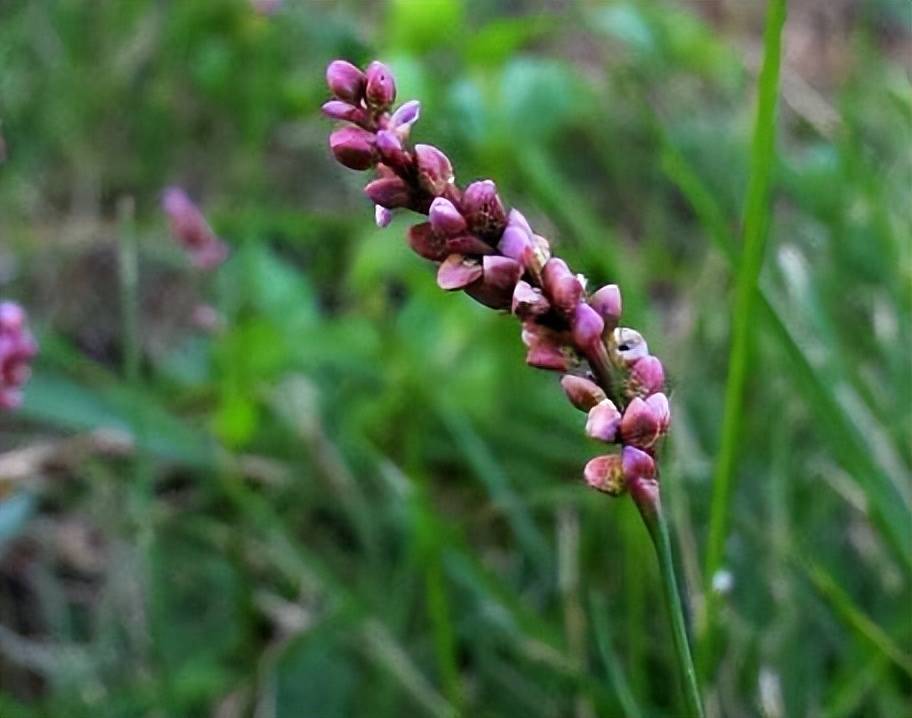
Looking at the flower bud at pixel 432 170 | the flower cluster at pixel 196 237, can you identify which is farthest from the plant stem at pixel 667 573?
the flower cluster at pixel 196 237

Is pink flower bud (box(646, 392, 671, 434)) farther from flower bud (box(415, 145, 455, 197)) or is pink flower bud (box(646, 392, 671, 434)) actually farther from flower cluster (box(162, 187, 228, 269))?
flower cluster (box(162, 187, 228, 269))

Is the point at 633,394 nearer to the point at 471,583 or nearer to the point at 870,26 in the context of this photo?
the point at 471,583

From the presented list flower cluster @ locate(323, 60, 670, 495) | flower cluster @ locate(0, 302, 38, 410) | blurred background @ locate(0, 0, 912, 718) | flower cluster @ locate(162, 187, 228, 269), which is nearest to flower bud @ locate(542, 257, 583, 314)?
flower cluster @ locate(323, 60, 670, 495)

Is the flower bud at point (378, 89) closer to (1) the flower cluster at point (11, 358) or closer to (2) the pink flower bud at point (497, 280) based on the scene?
(2) the pink flower bud at point (497, 280)

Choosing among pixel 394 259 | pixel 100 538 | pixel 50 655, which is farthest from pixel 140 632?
pixel 394 259

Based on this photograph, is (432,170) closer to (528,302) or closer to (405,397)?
(528,302)

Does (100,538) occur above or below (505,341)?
below
